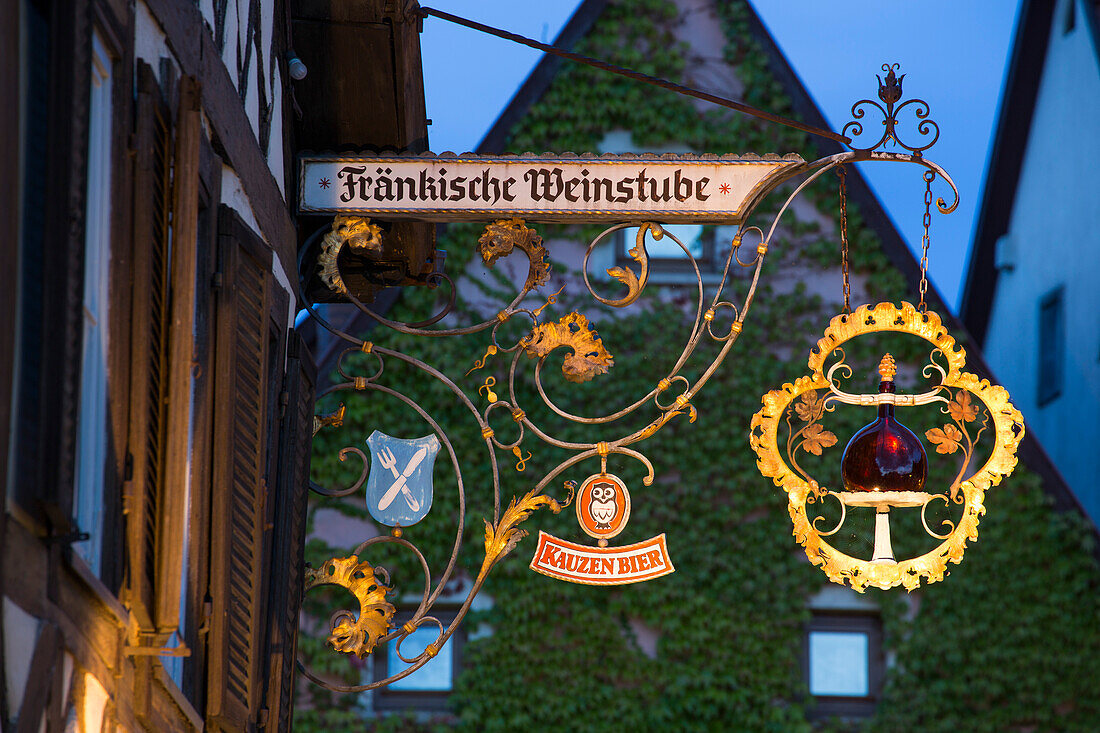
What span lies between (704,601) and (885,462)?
6.18 m

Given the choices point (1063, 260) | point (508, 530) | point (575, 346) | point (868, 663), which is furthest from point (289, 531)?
point (1063, 260)

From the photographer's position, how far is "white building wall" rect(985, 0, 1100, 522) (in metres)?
13.8

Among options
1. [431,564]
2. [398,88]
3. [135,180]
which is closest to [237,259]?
[135,180]

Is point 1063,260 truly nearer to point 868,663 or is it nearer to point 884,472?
point 868,663

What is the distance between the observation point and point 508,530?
577cm

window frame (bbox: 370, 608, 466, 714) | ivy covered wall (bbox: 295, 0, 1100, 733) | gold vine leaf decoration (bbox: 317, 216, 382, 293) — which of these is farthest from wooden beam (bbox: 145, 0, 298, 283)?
window frame (bbox: 370, 608, 466, 714)

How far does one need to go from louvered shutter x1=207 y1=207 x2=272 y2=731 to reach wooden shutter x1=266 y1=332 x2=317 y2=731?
0.37 m

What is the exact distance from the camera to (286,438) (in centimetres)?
548

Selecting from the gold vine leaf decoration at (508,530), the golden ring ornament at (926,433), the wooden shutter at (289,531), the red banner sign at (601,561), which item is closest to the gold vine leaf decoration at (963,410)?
the golden ring ornament at (926,433)

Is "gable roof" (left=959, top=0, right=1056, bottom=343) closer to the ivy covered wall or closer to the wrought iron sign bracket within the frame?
the ivy covered wall

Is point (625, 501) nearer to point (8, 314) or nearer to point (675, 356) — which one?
point (8, 314)

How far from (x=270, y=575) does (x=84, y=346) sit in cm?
230

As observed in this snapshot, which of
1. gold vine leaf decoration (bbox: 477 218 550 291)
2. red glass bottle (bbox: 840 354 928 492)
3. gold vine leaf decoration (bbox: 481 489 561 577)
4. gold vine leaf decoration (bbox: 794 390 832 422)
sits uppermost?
gold vine leaf decoration (bbox: 477 218 550 291)

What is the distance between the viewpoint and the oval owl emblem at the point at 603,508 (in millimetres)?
5672
